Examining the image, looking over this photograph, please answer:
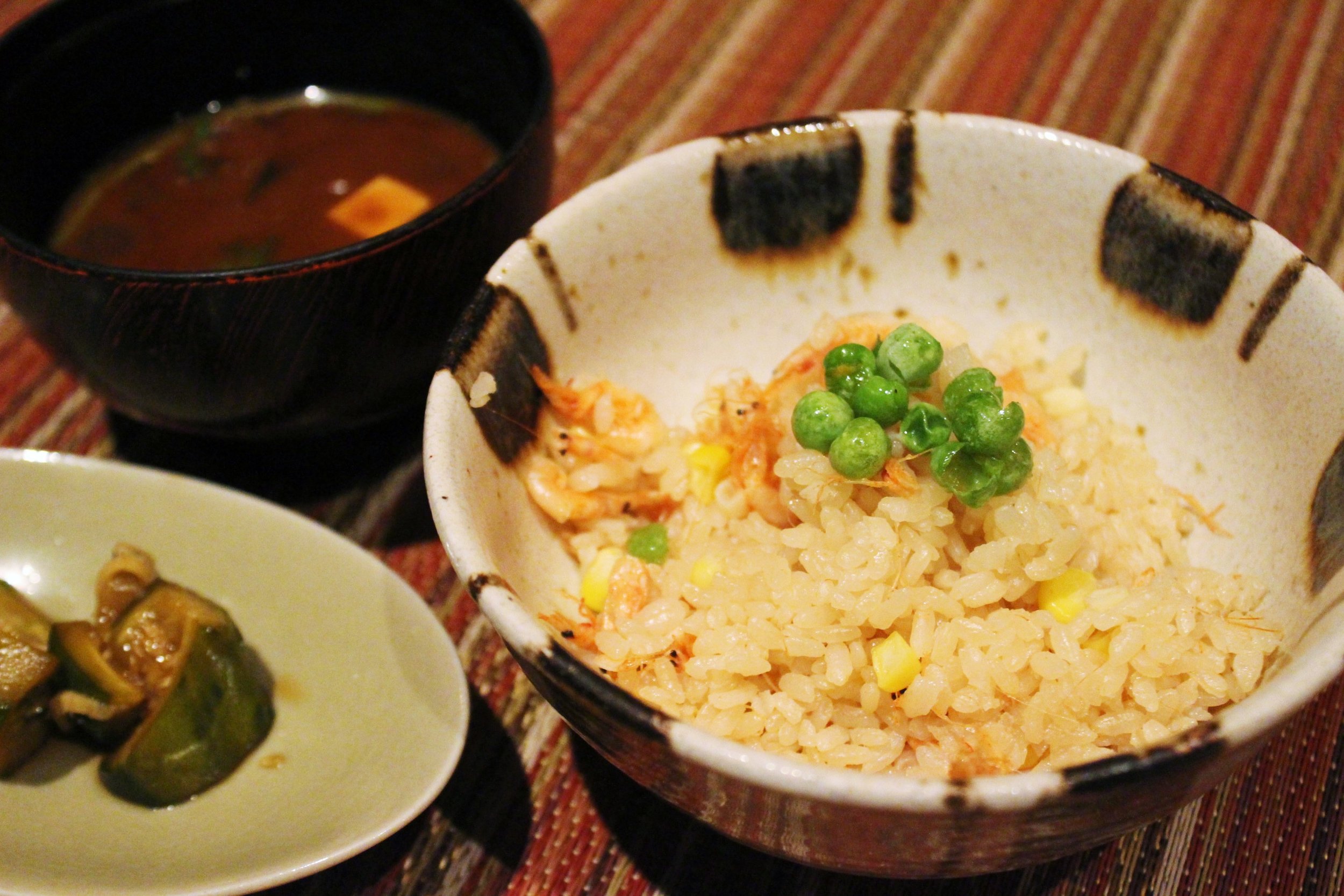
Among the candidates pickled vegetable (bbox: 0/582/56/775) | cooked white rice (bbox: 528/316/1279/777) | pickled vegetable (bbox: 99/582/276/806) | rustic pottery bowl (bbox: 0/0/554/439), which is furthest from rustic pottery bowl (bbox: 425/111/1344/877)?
pickled vegetable (bbox: 0/582/56/775)

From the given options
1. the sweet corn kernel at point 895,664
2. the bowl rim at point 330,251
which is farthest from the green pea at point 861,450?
the bowl rim at point 330,251

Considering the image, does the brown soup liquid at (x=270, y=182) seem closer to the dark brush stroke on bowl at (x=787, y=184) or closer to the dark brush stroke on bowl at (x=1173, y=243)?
the dark brush stroke on bowl at (x=787, y=184)

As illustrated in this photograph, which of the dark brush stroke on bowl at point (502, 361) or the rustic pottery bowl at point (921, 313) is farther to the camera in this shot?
the dark brush stroke on bowl at point (502, 361)

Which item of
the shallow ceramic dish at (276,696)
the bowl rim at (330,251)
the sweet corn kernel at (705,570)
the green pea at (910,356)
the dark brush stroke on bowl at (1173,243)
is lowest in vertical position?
the shallow ceramic dish at (276,696)

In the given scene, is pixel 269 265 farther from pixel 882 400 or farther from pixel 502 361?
pixel 882 400

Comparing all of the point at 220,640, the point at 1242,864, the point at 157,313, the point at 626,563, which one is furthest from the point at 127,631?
the point at 1242,864

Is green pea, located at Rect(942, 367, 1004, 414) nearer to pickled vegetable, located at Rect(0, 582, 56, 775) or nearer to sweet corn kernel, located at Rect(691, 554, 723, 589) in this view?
sweet corn kernel, located at Rect(691, 554, 723, 589)
